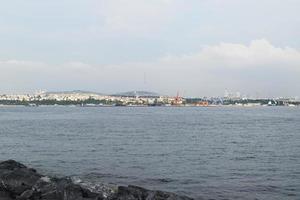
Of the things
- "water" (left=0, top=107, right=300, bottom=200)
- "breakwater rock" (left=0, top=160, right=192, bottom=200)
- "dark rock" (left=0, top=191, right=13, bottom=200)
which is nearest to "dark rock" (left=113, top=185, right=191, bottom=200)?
"breakwater rock" (left=0, top=160, right=192, bottom=200)

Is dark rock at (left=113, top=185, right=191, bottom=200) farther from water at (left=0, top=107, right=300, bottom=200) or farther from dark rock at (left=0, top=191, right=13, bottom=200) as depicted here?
water at (left=0, top=107, right=300, bottom=200)

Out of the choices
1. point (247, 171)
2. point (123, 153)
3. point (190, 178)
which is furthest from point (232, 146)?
point (190, 178)

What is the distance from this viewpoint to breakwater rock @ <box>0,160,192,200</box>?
16719 millimetres

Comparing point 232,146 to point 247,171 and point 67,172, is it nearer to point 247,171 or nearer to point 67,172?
point 247,171

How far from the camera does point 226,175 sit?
2622cm

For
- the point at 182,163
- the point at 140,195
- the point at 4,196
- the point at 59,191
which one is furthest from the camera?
the point at 182,163

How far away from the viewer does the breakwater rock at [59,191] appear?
16719 mm

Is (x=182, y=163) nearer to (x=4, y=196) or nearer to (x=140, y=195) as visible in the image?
(x=140, y=195)

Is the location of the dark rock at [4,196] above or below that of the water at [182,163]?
above

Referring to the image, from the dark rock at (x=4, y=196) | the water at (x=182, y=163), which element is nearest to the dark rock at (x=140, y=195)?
the dark rock at (x=4, y=196)

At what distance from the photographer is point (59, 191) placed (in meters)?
16.9

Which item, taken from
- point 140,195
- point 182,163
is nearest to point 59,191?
point 140,195

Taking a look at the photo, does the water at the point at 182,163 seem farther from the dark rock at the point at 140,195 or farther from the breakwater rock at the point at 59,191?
the breakwater rock at the point at 59,191

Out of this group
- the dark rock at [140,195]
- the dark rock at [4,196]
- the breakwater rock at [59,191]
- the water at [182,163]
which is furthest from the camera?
the water at [182,163]
